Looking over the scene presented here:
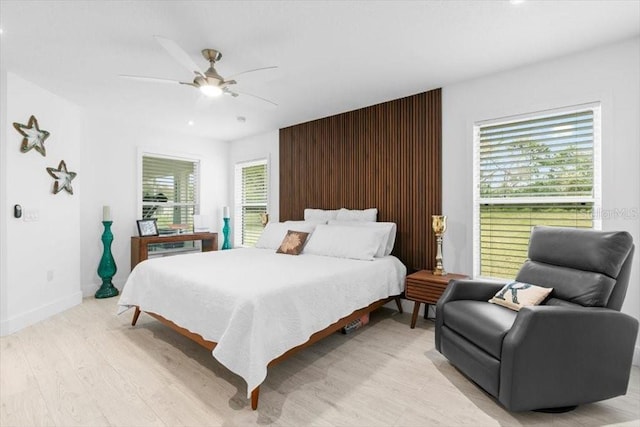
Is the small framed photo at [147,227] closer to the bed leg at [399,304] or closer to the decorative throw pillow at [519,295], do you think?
the bed leg at [399,304]

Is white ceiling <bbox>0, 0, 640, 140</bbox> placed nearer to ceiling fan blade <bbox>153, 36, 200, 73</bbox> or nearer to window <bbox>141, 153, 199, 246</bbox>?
ceiling fan blade <bbox>153, 36, 200, 73</bbox>

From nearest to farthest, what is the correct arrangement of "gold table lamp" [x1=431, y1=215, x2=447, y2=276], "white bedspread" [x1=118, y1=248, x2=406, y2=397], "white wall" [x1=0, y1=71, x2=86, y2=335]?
1. "white bedspread" [x1=118, y1=248, x2=406, y2=397]
2. "white wall" [x1=0, y1=71, x2=86, y2=335]
3. "gold table lamp" [x1=431, y1=215, x2=447, y2=276]

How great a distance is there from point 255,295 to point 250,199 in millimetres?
3913

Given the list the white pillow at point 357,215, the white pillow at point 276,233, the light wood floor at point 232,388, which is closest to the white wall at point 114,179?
the light wood floor at point 232,388

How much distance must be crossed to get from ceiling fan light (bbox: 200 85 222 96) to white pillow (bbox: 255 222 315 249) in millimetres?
1915

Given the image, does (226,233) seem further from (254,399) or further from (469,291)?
(469,291)

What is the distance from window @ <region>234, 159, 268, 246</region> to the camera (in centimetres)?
542

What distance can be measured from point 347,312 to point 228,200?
13.2 feet

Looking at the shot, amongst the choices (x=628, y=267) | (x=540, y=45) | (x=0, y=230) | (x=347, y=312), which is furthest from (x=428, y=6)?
(x=0, y=230)

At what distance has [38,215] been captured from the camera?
3301 mm

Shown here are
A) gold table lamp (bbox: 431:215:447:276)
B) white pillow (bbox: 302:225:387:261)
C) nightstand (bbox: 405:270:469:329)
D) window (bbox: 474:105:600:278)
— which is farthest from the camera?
white pillow (bbox: 302:225:387:261)

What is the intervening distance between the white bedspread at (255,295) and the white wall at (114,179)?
1782 mm

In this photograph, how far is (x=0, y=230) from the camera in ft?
9.61

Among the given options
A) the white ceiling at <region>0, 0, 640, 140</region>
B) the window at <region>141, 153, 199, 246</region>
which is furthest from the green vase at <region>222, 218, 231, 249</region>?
the white ceiling at <region>0, 0, 640, 140</region>
